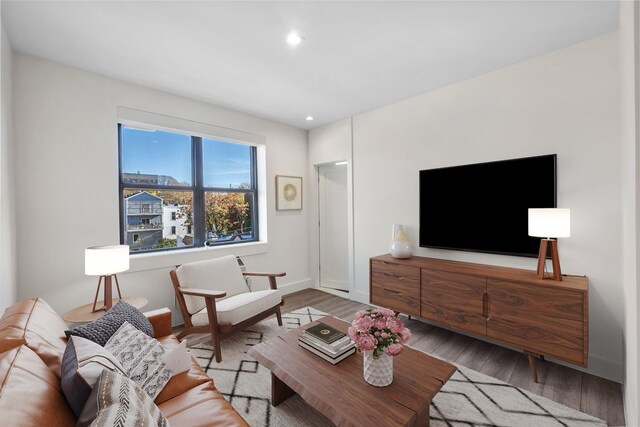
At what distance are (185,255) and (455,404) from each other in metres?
2.91

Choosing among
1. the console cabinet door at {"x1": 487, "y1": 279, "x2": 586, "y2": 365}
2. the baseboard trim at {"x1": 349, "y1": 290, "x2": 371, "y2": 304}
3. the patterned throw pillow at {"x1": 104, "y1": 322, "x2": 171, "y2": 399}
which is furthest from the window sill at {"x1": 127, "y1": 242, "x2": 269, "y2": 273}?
the console cabinet door at {"x1": 487, "y1": 279, "x2": 586, "y2": 365}

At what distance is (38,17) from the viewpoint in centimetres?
188

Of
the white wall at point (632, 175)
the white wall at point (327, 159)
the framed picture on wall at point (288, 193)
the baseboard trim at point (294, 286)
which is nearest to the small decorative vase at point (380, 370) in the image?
the white wall at point (632, 175)

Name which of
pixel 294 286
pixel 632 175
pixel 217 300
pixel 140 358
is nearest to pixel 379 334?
pixel 140 358

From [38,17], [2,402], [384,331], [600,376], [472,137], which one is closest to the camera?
[2,402]

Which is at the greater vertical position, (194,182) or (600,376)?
(194,182)

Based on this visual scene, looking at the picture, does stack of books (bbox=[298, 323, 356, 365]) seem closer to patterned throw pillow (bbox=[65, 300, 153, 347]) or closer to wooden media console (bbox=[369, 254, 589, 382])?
patterned throw pillow (bbox=[65, 300, 153, 347])

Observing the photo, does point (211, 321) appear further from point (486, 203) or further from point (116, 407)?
point (486, 203)

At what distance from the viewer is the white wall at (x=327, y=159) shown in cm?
395

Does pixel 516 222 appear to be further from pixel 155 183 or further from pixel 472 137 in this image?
pixel 155 183

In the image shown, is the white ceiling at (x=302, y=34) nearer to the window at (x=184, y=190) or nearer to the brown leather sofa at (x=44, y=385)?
the window at (x=184, y=190)

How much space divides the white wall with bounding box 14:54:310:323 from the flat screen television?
290 cm

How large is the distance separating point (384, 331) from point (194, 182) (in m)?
3.02

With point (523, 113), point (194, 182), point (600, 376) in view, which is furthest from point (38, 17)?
point (600, 376)
